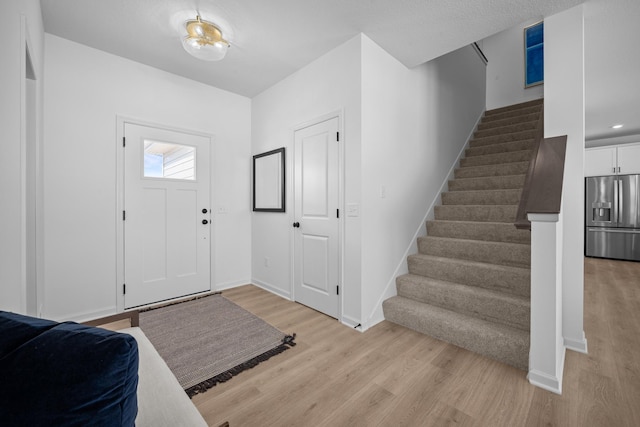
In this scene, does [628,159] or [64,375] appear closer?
[64,375]

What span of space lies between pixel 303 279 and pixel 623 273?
16.4ft

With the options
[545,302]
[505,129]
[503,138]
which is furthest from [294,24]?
[505,129]

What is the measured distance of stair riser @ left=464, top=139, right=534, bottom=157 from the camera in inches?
143

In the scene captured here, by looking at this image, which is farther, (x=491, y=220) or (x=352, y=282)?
(x=491, y=220)

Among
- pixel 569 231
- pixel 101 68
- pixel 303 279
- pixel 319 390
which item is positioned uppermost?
pixel 101 68

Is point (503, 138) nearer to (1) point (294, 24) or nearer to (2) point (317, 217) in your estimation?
(2) point (317, 217)

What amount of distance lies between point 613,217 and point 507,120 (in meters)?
3.05

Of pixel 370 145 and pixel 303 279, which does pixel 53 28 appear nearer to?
pixel 370 145

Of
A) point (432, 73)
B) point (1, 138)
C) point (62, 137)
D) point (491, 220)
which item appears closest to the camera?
point (1, 138)

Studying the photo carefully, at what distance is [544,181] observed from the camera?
1692 millimetres

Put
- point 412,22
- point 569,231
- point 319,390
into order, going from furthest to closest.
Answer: point 412,22
point 569,231
point 319,390

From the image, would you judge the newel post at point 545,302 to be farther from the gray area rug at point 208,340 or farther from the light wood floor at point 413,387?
the gray area rug at point 208,340

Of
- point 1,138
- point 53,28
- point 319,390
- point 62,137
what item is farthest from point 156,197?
point 319,390

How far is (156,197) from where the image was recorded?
2992 millimetres
